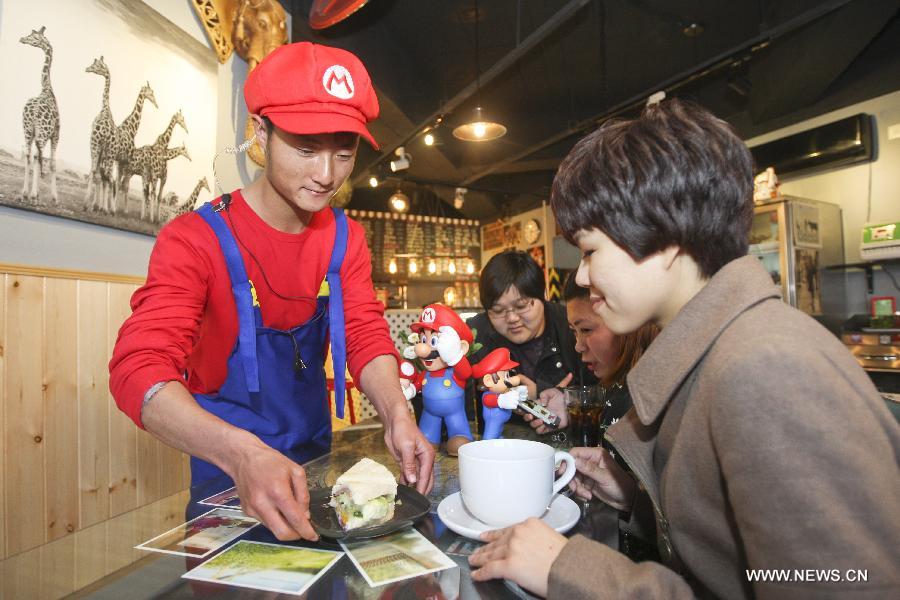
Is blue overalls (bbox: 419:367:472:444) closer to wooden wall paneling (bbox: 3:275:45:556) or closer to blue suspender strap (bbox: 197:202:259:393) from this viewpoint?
blue suspender strap (bbox: 197:202:259:393)

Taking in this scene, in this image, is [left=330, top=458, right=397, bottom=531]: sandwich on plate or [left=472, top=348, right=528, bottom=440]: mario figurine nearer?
[left=330, top=458, right=397, bottom=531]: sandwich on plate

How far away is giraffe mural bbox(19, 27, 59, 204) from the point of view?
1833mm

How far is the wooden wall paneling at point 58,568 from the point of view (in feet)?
2.16

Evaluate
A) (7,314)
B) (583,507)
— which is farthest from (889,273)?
(7,314)

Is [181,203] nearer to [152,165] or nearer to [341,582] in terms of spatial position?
[152,165]

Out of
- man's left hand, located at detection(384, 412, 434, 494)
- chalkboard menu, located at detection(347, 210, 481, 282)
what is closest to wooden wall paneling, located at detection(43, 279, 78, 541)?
man's left hand, located at detection(384, 412, 434, 494)

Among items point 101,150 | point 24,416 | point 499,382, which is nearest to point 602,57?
point 101,150

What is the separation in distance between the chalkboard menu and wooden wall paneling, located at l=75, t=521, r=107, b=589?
8.40 meters

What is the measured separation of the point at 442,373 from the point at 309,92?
0.82m

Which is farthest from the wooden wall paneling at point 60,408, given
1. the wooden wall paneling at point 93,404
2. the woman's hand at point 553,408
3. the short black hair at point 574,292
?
the short black hair at point 574,292

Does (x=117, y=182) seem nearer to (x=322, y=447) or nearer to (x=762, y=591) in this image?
(x=322, y=447)

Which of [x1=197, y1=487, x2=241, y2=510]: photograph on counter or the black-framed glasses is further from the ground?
the black-framed glasses

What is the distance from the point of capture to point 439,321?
1535mm

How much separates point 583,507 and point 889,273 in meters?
5.34
